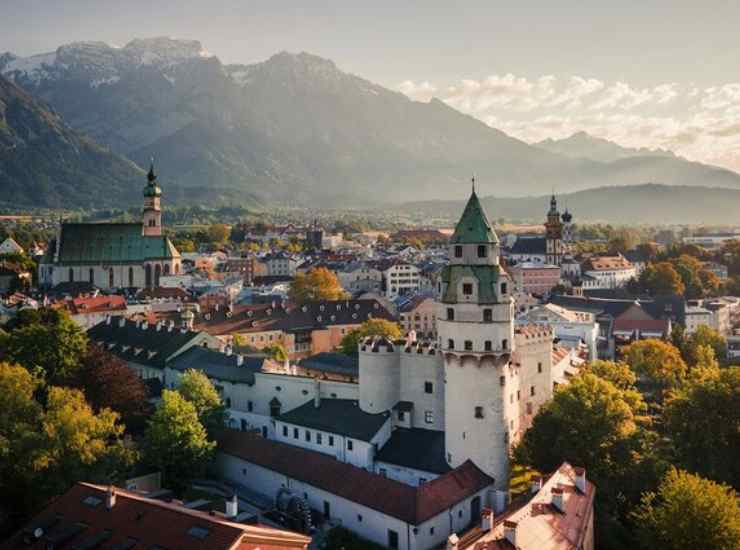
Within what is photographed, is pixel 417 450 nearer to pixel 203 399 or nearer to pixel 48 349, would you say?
pixel 203 399

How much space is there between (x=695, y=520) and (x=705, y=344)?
216 ft

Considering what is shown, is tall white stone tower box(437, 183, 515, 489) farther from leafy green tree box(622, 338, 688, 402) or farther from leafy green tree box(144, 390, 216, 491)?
leafy green tree box(622, 338, 688, 402)

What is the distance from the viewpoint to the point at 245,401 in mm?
64750

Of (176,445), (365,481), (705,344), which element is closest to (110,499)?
(176,445)

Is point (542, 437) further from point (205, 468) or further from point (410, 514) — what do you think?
point (205, 468)

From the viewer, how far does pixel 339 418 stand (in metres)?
56.0

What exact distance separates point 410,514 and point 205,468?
18.8m

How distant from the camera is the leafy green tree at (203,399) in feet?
190

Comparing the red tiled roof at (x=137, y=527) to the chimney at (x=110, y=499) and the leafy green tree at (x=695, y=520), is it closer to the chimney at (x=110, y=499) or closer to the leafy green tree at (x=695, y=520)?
the chimney at (x=110, y=499)

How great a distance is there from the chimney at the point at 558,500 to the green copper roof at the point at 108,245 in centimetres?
11933

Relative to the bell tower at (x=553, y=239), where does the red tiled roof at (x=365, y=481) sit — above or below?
below

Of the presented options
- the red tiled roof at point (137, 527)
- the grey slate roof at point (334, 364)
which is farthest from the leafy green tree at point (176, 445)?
the grey slate roof at point (334, 364)

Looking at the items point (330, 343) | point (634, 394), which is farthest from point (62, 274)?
point (634, 394)

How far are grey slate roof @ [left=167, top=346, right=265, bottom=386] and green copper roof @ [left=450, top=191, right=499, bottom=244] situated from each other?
23875mm
